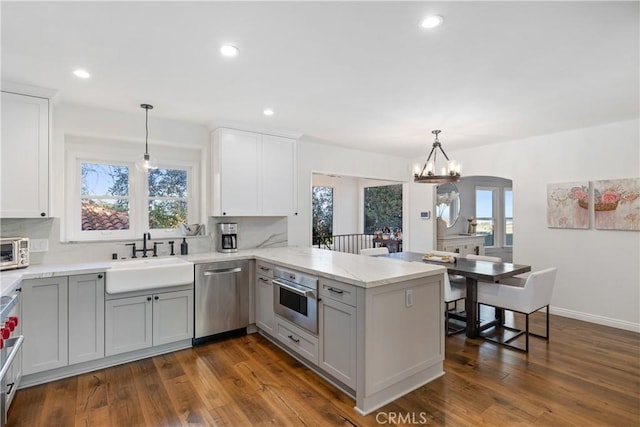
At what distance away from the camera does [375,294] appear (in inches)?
89.3

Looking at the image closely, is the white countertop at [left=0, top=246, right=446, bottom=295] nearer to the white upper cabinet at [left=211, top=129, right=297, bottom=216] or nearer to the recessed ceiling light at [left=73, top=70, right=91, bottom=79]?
the white upper cabinet at [left=211, top=129, right=297, bottom=216]

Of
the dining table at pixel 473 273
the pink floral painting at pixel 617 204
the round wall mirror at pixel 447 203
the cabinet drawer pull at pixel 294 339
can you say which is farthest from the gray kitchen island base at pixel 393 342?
the round wall mirror at pixel 447 203

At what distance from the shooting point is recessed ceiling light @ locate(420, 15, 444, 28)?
1.82m

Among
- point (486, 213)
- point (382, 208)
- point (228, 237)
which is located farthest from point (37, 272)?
point (486, 213)

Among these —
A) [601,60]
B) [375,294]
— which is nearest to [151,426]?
[375,294]

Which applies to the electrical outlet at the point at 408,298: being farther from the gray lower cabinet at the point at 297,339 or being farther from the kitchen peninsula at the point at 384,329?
the gray lower cabinet at the point at 297,339

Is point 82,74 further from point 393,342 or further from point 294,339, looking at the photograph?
point 393,342

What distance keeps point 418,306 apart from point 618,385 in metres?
1.72

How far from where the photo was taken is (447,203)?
630 cm

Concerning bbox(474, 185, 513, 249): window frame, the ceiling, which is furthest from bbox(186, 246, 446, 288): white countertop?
bbox(474, 185, 513, 249): window frame

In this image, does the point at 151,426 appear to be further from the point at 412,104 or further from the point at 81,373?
the point at 412,104

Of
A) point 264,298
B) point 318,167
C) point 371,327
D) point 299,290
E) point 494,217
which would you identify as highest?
point 318,167

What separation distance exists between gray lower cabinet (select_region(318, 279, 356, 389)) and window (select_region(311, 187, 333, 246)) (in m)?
5.81

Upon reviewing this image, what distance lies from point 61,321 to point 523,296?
13.8 feet
